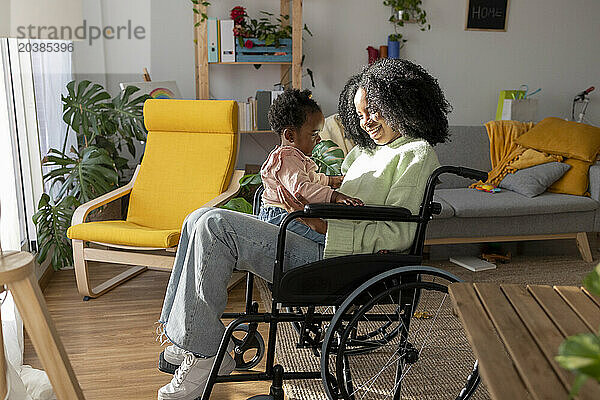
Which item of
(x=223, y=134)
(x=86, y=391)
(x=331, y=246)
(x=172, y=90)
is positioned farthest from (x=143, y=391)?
(x=172, y=90)

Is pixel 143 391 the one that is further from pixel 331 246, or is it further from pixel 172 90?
pixel 172 90

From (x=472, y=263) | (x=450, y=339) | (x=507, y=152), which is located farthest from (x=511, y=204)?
(x=450, y=339)

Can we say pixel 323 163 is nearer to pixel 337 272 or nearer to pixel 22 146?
pixel 337 272

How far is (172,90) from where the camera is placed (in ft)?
13.1

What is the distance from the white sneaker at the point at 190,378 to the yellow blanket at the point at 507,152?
252 centimetres

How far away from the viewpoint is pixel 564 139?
3.72 metres

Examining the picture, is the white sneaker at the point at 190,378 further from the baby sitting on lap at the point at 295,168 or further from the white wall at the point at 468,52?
the white wall at the point at 468,52

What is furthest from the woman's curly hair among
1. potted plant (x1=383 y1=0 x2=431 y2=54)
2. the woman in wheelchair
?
potted plant (x1=383 y1=0 x2=431 y2=54)

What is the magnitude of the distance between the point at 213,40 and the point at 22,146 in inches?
64.0

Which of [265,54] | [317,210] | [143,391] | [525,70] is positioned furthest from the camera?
[525,70]

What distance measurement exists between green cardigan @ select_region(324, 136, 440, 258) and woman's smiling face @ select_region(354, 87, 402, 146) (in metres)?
0.04

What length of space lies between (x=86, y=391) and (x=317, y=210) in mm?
1148

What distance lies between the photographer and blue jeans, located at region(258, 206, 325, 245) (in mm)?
1876

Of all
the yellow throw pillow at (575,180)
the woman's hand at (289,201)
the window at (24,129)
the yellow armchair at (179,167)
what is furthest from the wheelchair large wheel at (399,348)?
the window at (24,129)
